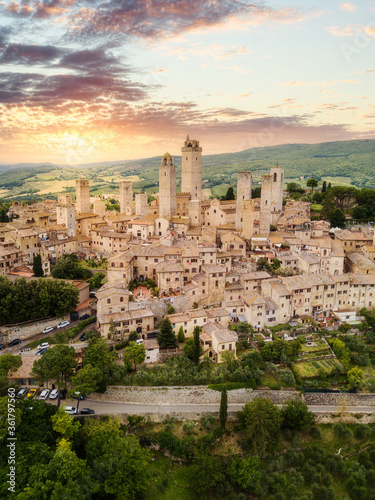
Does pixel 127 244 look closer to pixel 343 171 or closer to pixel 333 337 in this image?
pixel 333 337

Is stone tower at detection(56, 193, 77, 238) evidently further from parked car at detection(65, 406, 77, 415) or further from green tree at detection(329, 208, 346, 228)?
green tree at detection(329, 208, 346, 228)

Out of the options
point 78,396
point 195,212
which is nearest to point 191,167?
point 195,212

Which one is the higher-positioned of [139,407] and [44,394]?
[44,394]

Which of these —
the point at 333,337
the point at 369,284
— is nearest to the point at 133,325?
the point at 333,337

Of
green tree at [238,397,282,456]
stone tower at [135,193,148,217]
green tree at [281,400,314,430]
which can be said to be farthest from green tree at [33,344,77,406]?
stone tower at [135,193,148,217]

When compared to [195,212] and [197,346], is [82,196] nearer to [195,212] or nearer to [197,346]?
[195,212]

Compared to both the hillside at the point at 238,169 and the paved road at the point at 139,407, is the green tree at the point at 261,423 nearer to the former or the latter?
the paved road at the point at 139,407

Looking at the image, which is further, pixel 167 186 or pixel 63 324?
pixel 167 186
